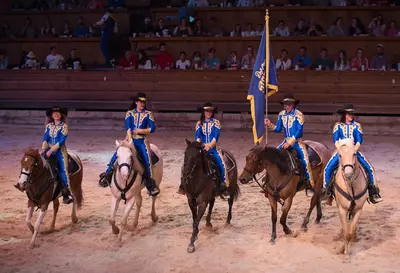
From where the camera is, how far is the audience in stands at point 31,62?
1945cm

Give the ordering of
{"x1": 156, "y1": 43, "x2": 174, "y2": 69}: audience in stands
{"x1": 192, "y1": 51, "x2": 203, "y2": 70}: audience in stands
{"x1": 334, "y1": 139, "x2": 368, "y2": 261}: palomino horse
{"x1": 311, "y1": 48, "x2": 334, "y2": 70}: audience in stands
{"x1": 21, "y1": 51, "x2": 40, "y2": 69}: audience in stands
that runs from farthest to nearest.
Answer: {"x1": 21, "y1": 51, "x2": 40, "y2": 69}: audience in stands < {"x1": 156, "y1": 43, "x2": 174, "y2": 69}: audience in stands < {"x1": 192, "y1": 51, "x2": 203, "y2": 70}: audience in stands < {"x1": 311, "y1": 48, "x2": 334, "y2": 70}: audience in stands < {"x1": 334, "y1": 139, "x2": 368, "y2": 261}: palomino horse

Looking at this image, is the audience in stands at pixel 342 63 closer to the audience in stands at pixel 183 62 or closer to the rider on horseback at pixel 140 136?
the audience in stands at pixel 183 62

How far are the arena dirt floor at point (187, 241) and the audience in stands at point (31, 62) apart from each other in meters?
8.22

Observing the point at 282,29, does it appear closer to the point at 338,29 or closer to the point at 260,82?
the point at 338,29

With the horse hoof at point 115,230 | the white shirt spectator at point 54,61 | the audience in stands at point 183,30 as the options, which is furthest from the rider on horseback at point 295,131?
the white shirt spectator at point 54,61

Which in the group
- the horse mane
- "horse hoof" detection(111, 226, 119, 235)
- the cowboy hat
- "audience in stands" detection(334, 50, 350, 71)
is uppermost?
the cowboy hat

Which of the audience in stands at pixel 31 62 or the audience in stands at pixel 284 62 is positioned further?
the audience in stands at pixel 31 62

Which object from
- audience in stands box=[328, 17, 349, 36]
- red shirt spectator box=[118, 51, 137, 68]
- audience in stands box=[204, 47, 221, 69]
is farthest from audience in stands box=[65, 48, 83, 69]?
audience in stands box=[328, 17, 349, 36]

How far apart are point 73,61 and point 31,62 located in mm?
1440

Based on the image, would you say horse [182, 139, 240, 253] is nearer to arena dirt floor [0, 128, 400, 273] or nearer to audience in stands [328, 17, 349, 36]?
arena dirt floor [0, 128, 400, 273]

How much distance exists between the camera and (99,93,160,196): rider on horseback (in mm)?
8797

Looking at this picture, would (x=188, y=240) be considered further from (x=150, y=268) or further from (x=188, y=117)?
(x=188, y=117)

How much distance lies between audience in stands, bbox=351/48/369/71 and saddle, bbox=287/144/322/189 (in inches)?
347

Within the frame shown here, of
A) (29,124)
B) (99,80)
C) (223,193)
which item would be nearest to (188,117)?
(99,80)
